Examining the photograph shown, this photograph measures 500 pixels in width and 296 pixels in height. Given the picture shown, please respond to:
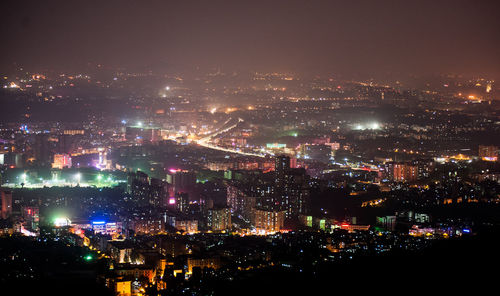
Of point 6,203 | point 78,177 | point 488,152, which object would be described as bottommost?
point 6,203

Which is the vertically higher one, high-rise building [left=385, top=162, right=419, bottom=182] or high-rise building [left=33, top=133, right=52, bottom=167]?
high-rise building [left=33, top=133, right=52, bottom=167]

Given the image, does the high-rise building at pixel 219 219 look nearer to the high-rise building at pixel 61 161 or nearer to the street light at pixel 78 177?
the street light at pixel 78 177

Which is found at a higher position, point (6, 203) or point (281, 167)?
point (281, 167)

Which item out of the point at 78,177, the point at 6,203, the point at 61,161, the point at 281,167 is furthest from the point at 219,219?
the point at 61,161

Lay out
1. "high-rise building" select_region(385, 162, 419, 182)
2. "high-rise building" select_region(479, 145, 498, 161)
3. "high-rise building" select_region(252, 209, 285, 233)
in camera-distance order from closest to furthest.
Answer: "high-rise building" select_region(252, 209, 285, 233) → "high-rise building" select_region(385, 162, 419, 182) → "high-rise building" select_region(479, 145, 498, 161)

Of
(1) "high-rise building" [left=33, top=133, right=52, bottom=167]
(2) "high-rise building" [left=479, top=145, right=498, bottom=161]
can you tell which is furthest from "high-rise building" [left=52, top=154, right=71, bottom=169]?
(2) "high-rise building" [left=479, top=145, right=498, bottom=161]

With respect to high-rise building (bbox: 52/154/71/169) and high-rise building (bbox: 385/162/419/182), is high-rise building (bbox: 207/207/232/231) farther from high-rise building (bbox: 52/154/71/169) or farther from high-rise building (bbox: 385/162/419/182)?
high-rise building (bbox: 52/154/71/169)

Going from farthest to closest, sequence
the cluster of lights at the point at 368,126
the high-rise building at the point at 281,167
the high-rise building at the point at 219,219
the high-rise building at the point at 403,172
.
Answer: the cluster of lights at the point at 368,126 → the high-rise building at the point at 403,172 → the high-rise building at the point at 281,167 → the high-rise building at the point at 219,219

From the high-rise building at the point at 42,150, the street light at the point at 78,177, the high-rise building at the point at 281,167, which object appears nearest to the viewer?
the high-rise building at the point at 281,167

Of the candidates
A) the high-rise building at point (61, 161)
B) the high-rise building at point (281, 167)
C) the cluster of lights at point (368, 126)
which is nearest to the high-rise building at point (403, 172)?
the high-rise building at point (281, 167)

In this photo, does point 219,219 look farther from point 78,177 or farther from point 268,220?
point 78,177

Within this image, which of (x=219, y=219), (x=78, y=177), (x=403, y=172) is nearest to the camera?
(x=219, y=219)
